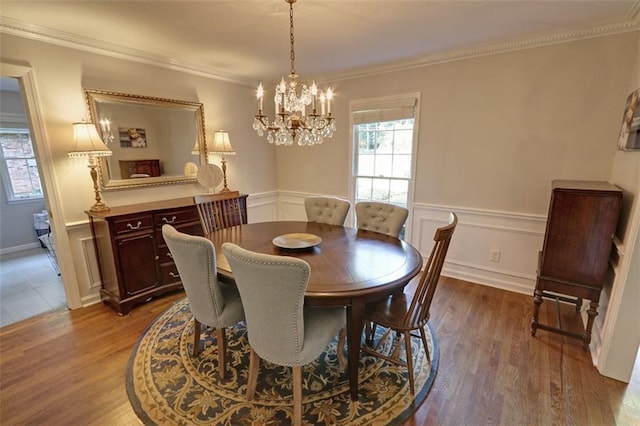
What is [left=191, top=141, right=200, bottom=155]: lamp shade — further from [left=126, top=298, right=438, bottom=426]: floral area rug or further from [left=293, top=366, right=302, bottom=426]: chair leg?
[left=293, top=366, right=302, bottom=426]: chair leg

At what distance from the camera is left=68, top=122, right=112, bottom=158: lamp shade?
246 centimetres

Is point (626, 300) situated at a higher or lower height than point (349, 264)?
lower

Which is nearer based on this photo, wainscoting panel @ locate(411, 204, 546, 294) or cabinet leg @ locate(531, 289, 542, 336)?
cabinet leg @ locate(531, 289, 542, 336)

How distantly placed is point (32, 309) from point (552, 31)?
5486 mm

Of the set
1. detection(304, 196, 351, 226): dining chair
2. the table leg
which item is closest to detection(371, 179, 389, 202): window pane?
detection(304, 196, 351, 226): dining chair

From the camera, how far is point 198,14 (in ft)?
7.01

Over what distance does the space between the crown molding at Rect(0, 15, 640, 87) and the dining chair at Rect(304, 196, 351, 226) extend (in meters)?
1.84

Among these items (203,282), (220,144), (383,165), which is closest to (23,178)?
(220,144)

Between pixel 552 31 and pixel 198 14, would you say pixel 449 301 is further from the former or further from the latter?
pixel 198 14

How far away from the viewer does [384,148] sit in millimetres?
3742

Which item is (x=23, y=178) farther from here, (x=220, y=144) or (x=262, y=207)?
(x=262, y=207)

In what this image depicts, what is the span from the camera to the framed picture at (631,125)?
191 centimetres

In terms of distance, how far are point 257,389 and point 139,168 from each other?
8.48 ft

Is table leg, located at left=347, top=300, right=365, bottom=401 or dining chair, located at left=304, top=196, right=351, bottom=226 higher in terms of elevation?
dining chair, located at left=304, top=196, right=351, bottom=226
